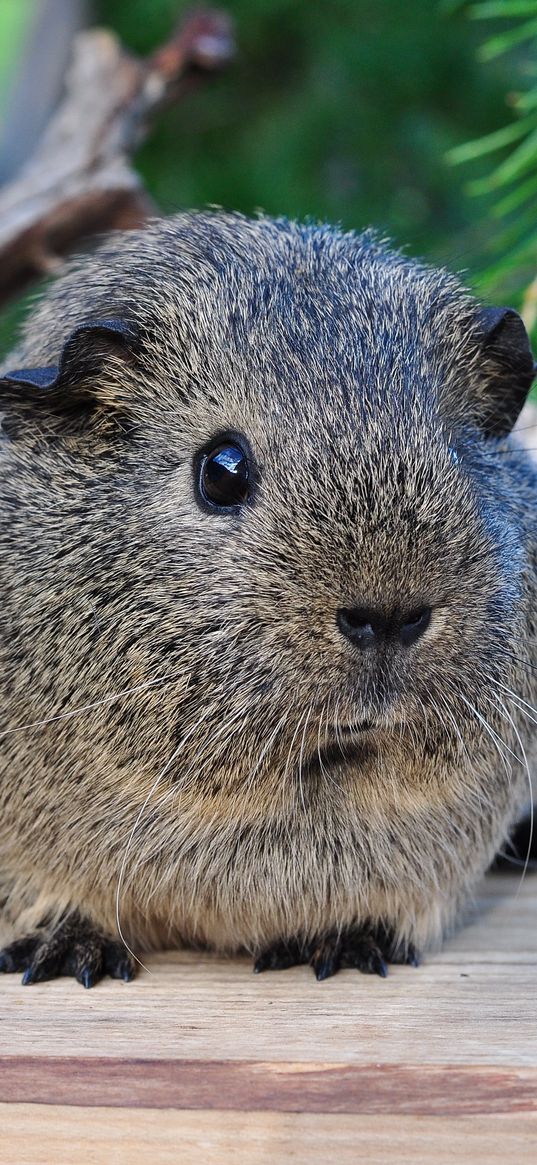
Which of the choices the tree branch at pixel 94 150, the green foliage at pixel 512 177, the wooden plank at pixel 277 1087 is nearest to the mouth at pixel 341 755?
the wooden plank at pixel 277 1087

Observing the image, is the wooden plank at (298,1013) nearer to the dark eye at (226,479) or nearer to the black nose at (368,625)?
the black nose at (368,625)

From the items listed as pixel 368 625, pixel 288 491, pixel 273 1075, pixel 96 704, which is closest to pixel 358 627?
pixel 368 625

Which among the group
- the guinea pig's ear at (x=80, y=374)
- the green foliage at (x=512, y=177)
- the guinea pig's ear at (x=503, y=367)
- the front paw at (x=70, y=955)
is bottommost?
the front paw at (x=70, y=955)

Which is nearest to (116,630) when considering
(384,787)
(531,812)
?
(384,787)

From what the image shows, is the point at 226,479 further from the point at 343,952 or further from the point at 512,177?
the point at 512,177

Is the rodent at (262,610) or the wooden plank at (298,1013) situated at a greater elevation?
the rodent at (262,610)

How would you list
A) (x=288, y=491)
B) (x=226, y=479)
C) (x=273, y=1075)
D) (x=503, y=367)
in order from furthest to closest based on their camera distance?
(x=503, y=367)
(x=226, y=479)
(x=288, y=491)
(x=273, y=1075)

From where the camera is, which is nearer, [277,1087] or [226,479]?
[277,1087]
